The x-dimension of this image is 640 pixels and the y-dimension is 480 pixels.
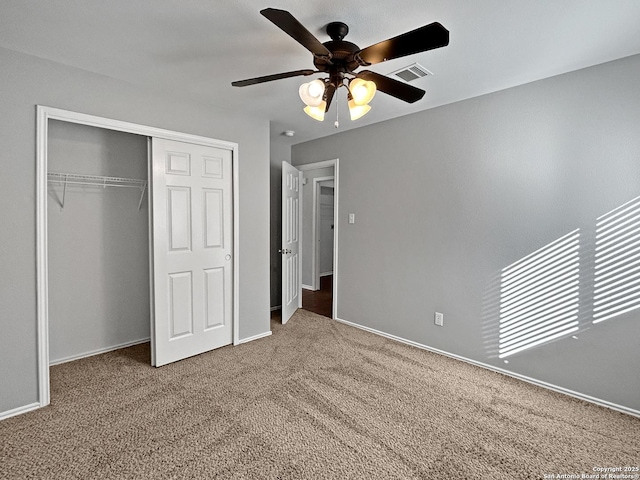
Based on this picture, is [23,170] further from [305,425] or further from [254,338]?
[305,425]

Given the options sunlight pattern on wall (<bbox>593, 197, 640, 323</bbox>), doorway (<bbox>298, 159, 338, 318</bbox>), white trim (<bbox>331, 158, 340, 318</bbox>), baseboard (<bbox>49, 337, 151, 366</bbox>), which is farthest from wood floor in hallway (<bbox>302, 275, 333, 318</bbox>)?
sunlight pattern on wall (<bbox>593, 197, 640, 323</bbox>)

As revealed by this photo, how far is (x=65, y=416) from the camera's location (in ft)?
7.04

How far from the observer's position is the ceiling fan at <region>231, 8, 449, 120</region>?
4.39ft

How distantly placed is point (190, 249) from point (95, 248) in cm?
94

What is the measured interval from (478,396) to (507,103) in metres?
2.39

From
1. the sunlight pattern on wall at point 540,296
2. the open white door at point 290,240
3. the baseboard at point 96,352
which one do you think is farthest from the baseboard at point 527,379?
the baseboard at point 96,352

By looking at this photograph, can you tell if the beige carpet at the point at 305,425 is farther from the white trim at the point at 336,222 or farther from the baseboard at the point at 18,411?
the white trim at the point at 336,222

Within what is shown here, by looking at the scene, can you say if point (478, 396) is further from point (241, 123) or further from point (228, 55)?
point (241, 123)

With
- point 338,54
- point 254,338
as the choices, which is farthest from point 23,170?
Answer: point 254,338

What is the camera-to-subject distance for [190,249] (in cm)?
305

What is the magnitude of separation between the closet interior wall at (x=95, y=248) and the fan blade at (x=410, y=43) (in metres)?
2.71

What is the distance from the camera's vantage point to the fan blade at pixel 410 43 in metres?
1.29

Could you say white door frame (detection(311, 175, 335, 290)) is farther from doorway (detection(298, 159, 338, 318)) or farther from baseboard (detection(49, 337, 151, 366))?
baseboard (detection(49, 337, 151, 366))

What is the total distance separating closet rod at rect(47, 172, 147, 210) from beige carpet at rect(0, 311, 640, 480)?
64.7 inches
